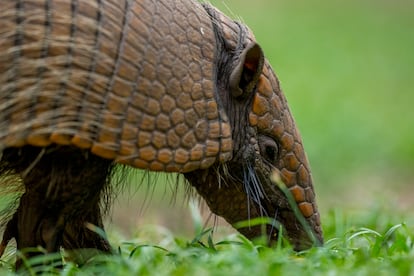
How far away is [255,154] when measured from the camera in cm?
628

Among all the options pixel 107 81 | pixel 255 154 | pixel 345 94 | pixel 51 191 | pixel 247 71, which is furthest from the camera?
pixel 345 94

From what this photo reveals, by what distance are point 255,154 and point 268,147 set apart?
9 centimetres

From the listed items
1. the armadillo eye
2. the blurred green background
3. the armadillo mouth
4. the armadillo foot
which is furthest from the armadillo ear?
the armadillo foot

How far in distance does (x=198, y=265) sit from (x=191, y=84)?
1115mm

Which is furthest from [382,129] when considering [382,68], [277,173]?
[277,173]

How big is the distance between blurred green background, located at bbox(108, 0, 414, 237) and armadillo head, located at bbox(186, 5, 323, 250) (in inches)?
30.9

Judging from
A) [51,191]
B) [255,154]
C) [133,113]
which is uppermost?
[133,113]

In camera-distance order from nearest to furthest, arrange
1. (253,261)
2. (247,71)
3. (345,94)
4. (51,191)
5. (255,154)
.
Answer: (253,261), (51,191), (247,71), (255,154), (345,94)

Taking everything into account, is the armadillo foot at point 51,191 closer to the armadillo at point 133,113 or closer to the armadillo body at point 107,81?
the armadillo at point 133,113

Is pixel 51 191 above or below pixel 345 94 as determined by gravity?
above

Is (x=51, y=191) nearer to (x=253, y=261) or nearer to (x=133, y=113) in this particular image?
(x=133, y=113)

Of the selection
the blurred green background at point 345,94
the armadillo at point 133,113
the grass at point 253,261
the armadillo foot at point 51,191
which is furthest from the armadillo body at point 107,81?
the blurred green background at point 345,94

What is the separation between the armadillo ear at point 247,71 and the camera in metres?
6.03

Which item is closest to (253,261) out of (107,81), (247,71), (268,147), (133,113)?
(133,113)
